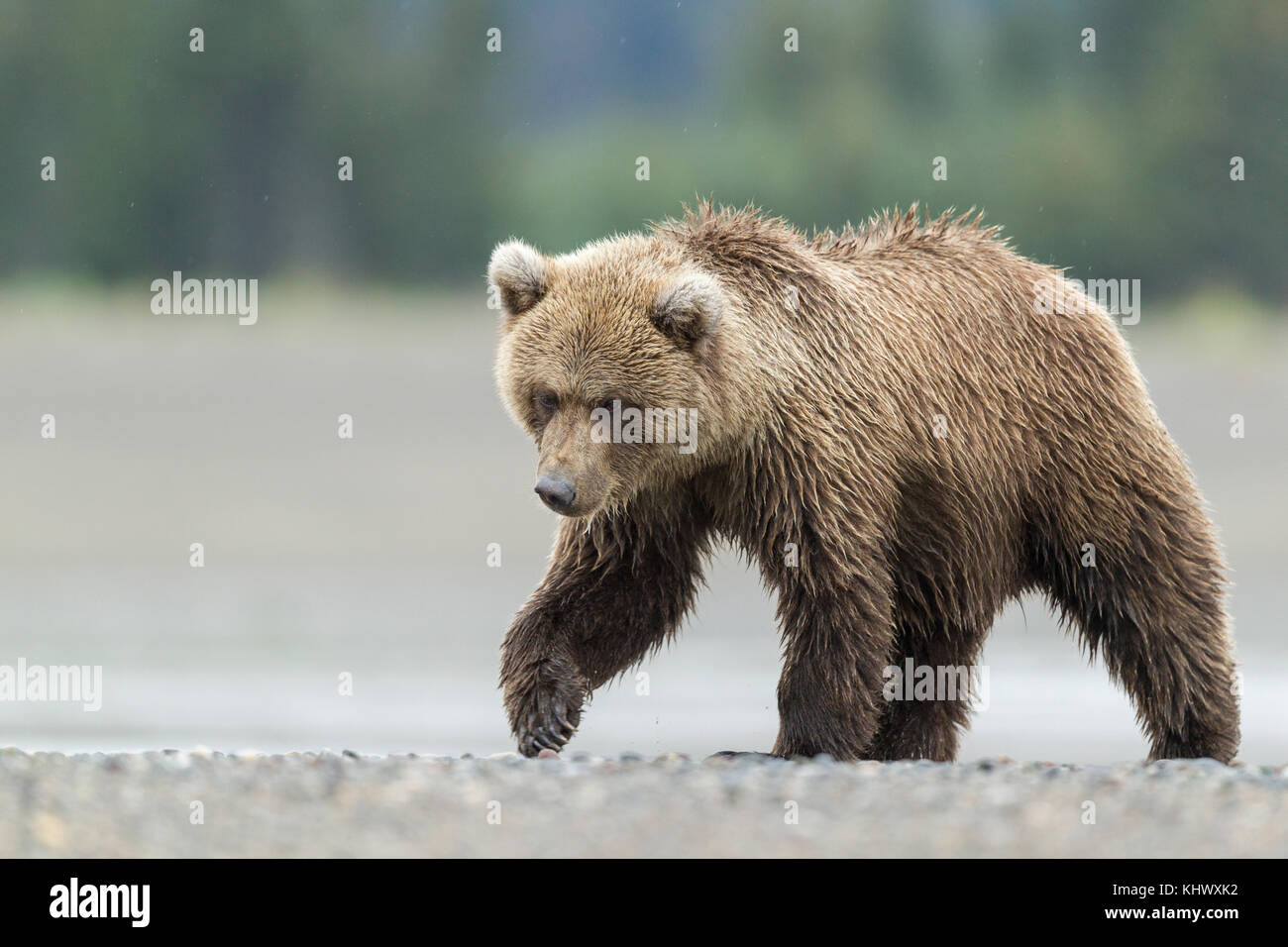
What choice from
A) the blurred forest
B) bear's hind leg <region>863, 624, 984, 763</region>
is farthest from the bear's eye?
the blurred forest

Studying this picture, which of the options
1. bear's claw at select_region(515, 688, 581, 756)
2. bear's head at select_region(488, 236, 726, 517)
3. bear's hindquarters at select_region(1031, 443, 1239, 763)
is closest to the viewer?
bear's head at select_region(488, 236, 726, 517)

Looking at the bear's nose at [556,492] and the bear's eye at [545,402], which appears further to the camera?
the bear's eye at [545,402]

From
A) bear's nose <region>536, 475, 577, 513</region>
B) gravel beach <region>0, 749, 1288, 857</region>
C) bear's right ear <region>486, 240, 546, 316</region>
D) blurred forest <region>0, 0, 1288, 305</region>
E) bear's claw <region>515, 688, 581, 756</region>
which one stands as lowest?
gravel beach <region>0, 749, 1288, 857</region>

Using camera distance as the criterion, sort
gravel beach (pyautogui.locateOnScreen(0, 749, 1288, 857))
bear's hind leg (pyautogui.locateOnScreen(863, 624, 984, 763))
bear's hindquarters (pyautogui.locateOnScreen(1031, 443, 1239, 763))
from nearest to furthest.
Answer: gravel beach (pyautogui.locateOnScreen(0, 749, 1288, 857)) < bear's hindquarters (pyautogui.locateOnScreen(1031, 443, 1239, 763)) < bear's hind leg (pyautogui.locateOnScreen(863, 624, 984, 763))

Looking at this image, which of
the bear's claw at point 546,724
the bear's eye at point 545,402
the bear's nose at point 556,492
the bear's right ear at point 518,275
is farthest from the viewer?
the bear's claw at point 546,724

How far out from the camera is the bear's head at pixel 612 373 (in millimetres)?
8664

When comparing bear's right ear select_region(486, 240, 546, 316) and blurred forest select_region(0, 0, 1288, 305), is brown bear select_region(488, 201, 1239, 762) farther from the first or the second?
blurred forest select_region(0, 0, 1288, 305)

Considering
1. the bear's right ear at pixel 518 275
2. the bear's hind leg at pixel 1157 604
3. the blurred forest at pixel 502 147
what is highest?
the blurred forest at pixel 502 147

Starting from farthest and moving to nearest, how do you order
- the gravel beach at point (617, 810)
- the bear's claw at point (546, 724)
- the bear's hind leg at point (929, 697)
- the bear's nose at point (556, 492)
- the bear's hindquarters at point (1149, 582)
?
the bear's hind leg at point (929, 697), the bear's hindquarters at point (1149, 582), the bear's claw at point (546, 724), the bear's nose at point (556, 492), the gravel beach at point (617, 810)

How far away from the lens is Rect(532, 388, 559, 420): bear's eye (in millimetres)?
8789

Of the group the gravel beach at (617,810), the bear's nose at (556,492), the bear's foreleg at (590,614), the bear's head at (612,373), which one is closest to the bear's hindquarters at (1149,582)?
the gravel beach at (617,810)

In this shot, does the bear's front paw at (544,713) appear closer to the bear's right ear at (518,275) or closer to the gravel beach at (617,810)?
the gravel beach at (617,810)

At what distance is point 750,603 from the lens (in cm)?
2167

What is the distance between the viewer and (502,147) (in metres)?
35.7
